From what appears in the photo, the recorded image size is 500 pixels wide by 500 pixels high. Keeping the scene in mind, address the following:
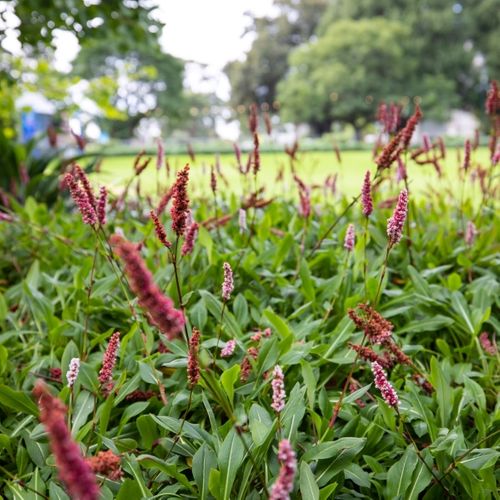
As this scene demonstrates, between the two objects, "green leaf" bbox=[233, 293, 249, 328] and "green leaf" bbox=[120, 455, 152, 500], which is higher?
"green leaf" bbox=[233, 293, 249, 328]

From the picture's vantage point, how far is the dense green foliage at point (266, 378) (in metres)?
1.06

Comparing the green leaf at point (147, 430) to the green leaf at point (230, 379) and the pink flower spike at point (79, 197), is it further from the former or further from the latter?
the pink flower spike at point (79, 197)

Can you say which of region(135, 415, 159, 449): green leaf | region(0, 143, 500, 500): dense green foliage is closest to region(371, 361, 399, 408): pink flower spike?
region(0, 143, 500, 500): dense green foliage

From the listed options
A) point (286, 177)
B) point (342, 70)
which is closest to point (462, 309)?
point (286, 177)

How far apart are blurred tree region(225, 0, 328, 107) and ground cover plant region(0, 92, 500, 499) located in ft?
166

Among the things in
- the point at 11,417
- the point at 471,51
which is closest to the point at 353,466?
the point at 11,417

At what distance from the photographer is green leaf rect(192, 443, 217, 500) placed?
1.03 meters

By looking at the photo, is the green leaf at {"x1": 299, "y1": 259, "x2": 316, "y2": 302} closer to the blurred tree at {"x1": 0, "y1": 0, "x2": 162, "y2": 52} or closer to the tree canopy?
the blurred tree at {"x1": 0, "y1": 0, "x2": 162, "y2": 52}

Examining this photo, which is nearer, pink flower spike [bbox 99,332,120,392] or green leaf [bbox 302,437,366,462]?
pink flower spike [bbox 99,332,120,392]

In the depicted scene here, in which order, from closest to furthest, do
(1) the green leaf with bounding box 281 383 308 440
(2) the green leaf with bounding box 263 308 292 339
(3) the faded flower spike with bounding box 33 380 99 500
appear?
(3) the faded flower spike with bounding box 33 380 99 500 → (1) the green leaf with bounding box 281 383 308 440 → (2) the green leaf with bounding box 263 308 292 339

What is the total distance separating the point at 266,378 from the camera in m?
1.36

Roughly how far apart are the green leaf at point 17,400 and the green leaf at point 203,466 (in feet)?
1.43

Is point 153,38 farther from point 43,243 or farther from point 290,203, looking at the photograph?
point 43,243

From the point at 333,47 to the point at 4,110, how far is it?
36.7 meters
